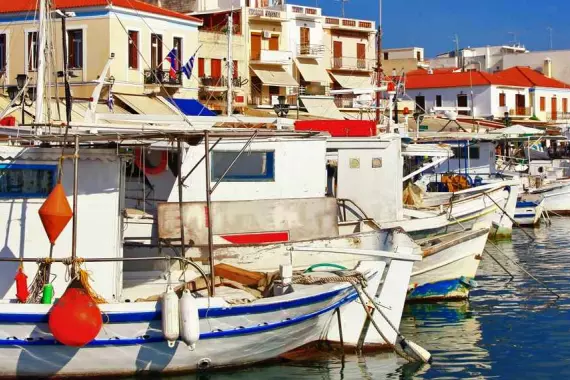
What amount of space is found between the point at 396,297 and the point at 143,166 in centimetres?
444

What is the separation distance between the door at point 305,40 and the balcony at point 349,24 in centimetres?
191

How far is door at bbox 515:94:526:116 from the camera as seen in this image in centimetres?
6744

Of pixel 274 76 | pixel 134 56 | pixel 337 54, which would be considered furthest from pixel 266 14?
pixel 134 56

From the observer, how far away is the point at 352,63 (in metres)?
57.2

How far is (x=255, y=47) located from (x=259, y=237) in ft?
113

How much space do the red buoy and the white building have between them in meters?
52.4

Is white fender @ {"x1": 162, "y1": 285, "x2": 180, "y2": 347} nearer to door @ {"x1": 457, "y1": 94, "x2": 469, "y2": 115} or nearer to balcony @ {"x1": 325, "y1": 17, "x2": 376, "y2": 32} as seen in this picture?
balcony @ {"x1": 325, "y1": 17, "x2": 376, "y2": 32}

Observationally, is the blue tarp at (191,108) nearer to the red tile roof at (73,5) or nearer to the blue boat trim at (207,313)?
the red tile roof at (73,5)

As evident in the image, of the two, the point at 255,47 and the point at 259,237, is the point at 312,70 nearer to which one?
the point at 255,47

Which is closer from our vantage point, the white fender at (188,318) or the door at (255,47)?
the white fender at (188,318)

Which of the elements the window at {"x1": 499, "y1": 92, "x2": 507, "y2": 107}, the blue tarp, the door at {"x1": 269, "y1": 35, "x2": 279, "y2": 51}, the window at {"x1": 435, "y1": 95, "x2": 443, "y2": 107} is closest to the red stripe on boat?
the blue tarp

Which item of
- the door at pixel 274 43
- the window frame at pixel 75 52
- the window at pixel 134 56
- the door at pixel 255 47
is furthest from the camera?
the door at pixel 274 43

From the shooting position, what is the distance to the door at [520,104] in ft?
Answer: 221

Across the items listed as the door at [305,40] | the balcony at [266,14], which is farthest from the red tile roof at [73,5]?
the door at [305,40]
